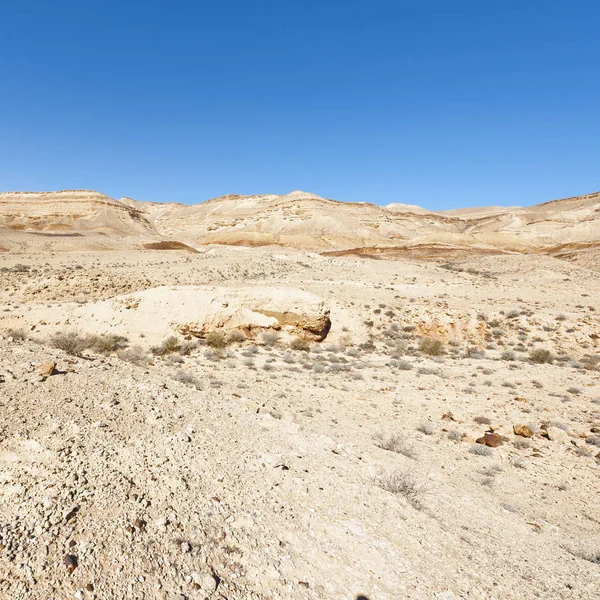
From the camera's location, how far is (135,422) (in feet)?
15.9

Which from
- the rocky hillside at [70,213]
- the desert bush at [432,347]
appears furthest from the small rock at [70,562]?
the rocky hillside at [70,213]

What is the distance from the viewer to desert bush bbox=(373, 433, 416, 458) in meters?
6.52

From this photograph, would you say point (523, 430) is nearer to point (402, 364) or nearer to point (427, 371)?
point (427, 371)

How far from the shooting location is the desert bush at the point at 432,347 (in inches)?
586

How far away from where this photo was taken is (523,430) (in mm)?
7840

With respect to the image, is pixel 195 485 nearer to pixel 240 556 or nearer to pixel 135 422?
pixel 240 556

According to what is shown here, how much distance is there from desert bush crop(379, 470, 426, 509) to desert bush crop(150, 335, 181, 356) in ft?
33.0

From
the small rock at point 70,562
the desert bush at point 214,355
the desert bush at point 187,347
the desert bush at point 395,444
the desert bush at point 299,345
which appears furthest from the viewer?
the desert bush at point 299,345

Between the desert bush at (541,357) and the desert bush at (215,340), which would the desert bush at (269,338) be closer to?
the desert bush at (215,340)

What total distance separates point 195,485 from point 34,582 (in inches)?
60.3

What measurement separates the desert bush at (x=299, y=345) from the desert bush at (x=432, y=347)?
456 centimetres

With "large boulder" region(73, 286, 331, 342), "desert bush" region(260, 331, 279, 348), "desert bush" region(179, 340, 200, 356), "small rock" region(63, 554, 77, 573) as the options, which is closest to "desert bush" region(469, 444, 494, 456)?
"small rock" region(63, 554, 77, 573)

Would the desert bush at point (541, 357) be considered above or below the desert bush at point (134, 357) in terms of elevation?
below

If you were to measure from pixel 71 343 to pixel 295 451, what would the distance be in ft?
26.9
